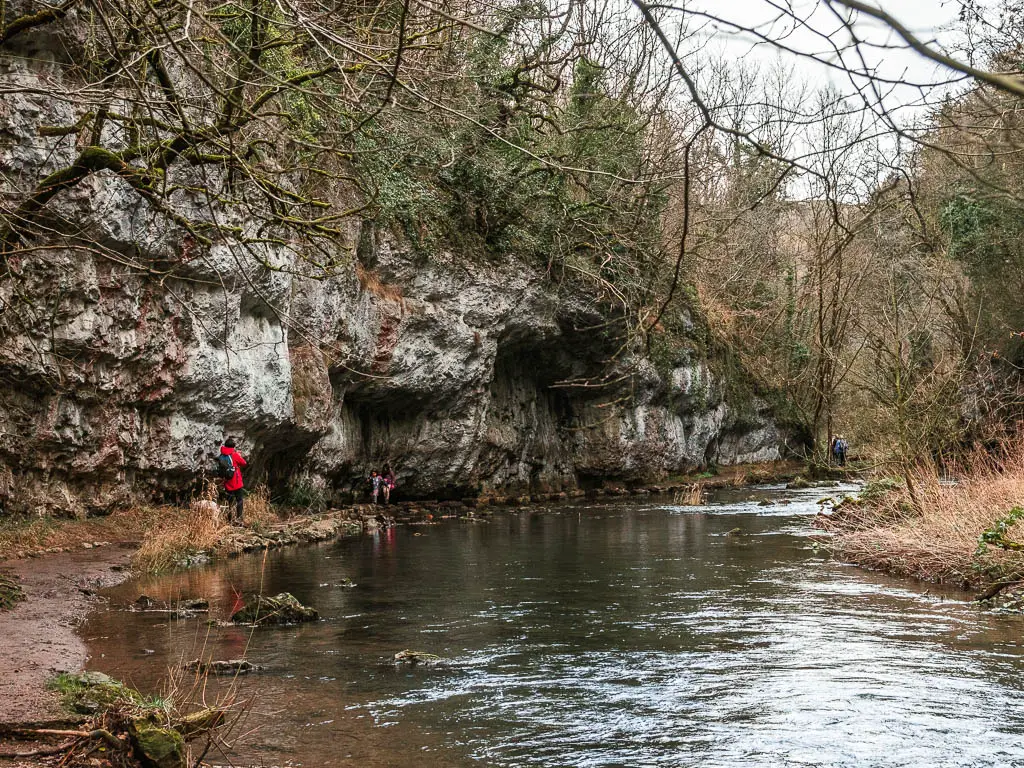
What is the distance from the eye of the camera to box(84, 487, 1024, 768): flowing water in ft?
21.2

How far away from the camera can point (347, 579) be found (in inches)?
548

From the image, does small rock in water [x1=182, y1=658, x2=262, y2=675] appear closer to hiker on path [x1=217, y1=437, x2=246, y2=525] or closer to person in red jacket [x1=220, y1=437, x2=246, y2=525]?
hiker on path [x1=217, y1=437, x2=246, y2=525]

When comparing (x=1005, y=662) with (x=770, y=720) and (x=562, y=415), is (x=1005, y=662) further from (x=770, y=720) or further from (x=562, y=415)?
(x=562, y=415)

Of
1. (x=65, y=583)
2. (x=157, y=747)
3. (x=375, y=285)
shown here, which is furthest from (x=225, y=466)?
(x=157, y=747)

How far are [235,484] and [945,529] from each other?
1276 centimetres

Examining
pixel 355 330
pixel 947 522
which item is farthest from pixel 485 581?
pixel 355 330

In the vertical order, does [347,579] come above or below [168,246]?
below

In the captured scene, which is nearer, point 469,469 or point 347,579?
point 347,579

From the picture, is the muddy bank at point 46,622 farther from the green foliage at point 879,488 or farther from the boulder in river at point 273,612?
the green foliage at point 879,488

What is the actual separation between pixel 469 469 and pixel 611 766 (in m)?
24.0

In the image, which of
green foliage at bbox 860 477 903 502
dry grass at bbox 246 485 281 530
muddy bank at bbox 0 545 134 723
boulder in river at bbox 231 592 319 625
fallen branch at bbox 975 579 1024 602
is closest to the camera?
muddy bank at bbox 0 545 134 723

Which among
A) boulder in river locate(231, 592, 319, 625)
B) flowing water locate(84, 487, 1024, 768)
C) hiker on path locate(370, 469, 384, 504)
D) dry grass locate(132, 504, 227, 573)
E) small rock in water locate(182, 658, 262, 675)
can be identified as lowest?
flowing water locate(84, 487, 1024, 768)

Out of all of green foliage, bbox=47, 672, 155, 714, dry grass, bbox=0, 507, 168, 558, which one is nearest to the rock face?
dry grass, bbox=0, 507, 168, 558

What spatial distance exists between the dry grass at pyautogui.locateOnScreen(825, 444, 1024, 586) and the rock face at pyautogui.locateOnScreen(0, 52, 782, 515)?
4.83 metres
